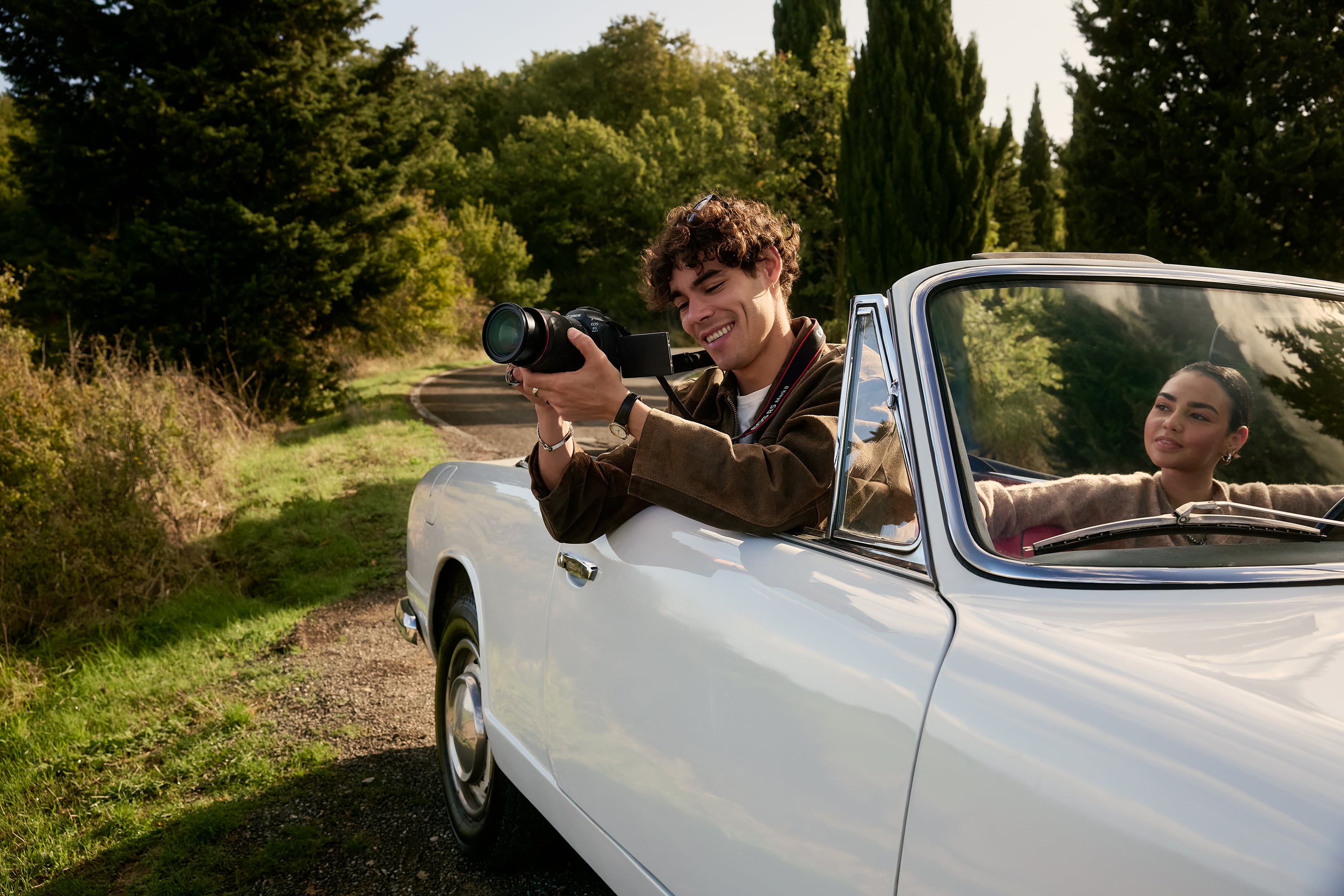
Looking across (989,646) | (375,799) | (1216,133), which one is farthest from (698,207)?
(1216,133)

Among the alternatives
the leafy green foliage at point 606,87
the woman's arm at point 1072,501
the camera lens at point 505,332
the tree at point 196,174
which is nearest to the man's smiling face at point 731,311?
the camera lens at point 505,332

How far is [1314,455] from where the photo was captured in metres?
1.75

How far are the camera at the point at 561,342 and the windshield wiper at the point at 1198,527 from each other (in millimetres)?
857

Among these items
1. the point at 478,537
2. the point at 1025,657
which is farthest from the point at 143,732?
the point at 1025,657

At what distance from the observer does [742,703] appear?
5.22 feet

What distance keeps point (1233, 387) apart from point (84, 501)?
7085 mm

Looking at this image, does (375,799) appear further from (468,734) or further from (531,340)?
(531,340)

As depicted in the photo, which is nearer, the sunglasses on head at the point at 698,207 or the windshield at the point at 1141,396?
the windshield at the point at 1141,396

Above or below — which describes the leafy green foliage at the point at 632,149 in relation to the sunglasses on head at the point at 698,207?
above

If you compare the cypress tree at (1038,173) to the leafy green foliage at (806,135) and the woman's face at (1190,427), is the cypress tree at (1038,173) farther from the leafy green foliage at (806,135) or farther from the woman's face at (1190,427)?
the woman's face at (1190,427)

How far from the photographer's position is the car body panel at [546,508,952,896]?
1340 mm

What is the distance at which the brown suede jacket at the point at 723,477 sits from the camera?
1.86m

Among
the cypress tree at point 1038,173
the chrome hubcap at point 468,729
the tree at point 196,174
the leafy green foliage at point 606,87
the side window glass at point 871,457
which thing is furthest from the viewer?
the leafy green foliage at point 606,87

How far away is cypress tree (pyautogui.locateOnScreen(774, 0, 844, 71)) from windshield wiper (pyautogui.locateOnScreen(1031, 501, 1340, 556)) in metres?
23.3
